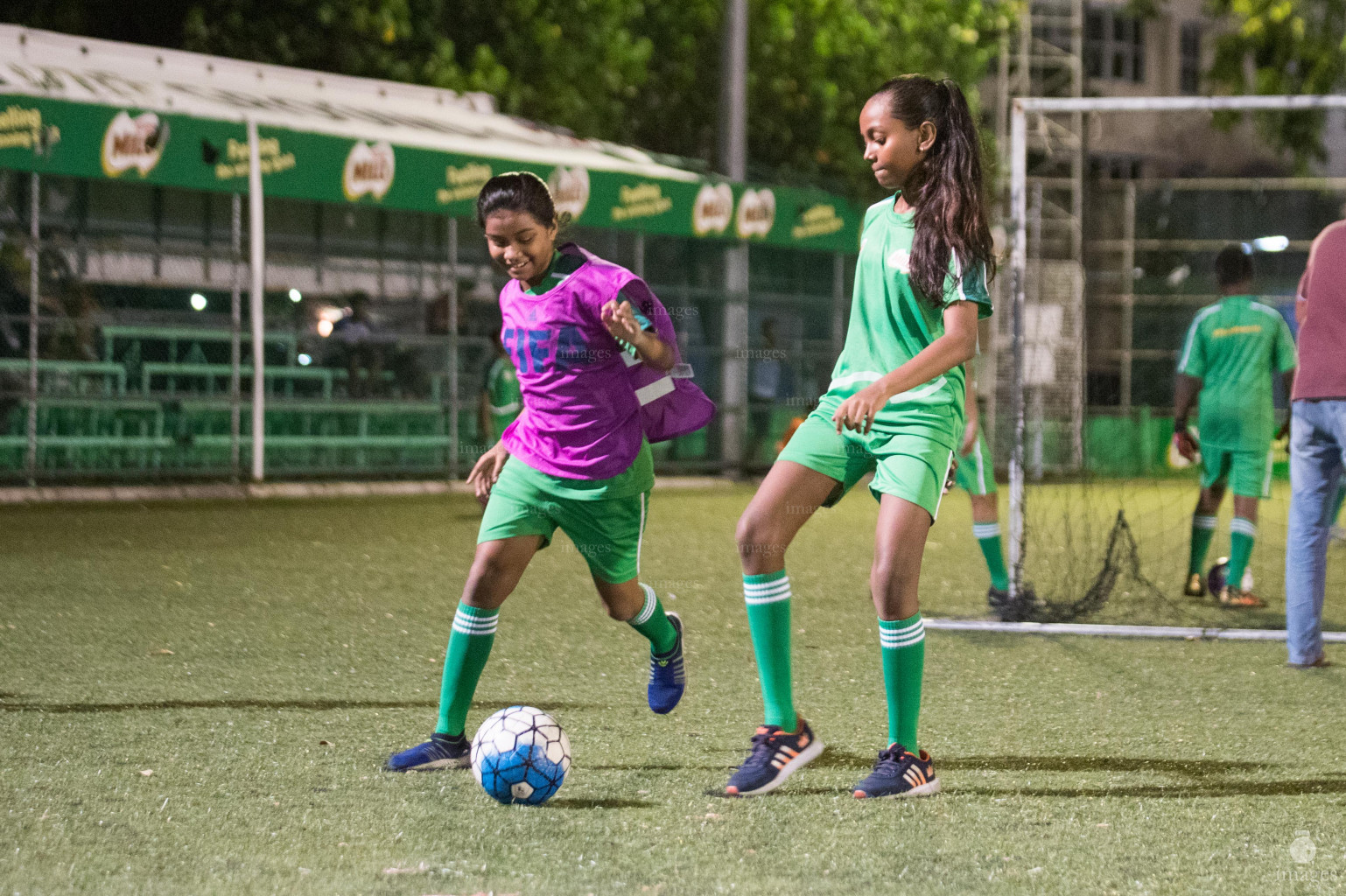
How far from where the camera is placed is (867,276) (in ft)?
14.3

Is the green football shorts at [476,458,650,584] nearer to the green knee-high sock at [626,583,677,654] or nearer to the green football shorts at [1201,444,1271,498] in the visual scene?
the green knee-high sock at [626,583,677,654]

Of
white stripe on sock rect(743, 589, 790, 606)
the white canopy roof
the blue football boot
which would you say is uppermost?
the white canopy roof

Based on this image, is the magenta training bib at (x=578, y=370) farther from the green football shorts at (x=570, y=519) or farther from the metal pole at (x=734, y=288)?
the metal pole at (x=734, y=288)

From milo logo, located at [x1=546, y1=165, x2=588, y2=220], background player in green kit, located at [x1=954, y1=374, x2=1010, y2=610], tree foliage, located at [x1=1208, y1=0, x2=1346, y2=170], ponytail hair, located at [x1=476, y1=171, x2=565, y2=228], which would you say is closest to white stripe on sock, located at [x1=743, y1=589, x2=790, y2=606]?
ponytail hair, located at [x1=476, y1=171, x2=565, y2=228]

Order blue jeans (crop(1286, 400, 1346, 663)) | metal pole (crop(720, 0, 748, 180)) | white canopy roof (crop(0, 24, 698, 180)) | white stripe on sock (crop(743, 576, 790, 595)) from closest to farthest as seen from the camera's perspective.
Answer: white stripe on sock (crop(743, 576, 790, 595))
blue jeans (crop(1286, 400, 1346, 663))
white canopy roof (crop(0, 24, 698, 180))
metal pole (crop(720, 0, 748, 180))

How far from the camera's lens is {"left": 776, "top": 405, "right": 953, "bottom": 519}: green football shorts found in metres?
4.24

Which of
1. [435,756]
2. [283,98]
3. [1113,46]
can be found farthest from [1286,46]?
[435,756]

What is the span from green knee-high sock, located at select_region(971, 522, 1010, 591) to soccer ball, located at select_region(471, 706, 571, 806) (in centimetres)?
470

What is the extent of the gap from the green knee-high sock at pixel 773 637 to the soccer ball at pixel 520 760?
0.58 m

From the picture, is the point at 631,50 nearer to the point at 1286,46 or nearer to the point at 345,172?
the point at 1286,46

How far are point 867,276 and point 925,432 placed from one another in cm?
44

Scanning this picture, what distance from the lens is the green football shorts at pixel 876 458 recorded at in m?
4.24

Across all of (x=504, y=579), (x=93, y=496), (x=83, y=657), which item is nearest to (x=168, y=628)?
(x=83, y=657)

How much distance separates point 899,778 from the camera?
427 cm
